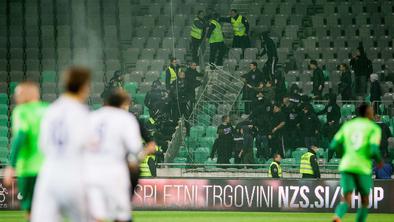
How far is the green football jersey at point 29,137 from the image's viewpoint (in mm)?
11273

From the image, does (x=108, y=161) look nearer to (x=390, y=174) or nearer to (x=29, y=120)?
(x=29, y=120)

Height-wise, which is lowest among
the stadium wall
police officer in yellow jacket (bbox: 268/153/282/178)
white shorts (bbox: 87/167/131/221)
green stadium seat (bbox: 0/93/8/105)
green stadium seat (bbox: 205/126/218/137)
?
the stadium wall

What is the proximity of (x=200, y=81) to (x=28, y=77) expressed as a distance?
5598 millimetres

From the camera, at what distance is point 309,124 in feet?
87.3

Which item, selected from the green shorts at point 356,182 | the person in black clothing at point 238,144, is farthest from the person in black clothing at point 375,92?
the green shorts at point 356,182

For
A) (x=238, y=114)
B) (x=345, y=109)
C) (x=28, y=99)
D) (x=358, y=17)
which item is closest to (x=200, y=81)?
(x=238, y=114)

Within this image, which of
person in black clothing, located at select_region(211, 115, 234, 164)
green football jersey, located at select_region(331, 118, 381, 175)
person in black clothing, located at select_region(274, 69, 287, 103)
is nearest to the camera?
green football jersey, located at select_region(331, 118, 381, 175)

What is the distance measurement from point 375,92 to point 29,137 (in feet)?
57.8

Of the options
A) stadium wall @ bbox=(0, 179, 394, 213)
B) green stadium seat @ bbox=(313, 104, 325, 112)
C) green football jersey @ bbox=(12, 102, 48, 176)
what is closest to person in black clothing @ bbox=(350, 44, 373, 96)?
green stadium seat @ bbox=(313, 104, 325, 112)

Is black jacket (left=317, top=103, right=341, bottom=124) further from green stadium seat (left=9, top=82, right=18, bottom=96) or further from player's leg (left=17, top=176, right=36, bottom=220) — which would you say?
player's leg (left=17, top=176, right=36, bottom=220)

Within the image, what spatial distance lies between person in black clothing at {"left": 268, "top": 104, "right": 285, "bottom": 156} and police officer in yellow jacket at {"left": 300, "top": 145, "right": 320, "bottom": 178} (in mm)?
2113

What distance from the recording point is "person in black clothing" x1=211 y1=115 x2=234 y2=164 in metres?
26.0

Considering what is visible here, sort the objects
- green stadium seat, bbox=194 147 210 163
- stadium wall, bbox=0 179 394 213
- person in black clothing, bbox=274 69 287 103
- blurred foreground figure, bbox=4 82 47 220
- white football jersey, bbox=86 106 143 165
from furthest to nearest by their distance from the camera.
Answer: person in black clothing, bbox=274 69 287 103
green stadium seat, bbox=194 147 210 163
stadium wall, bbox=0 179 394 213
blurred foreground figure, bbox=4 82 47 220
white football jersey, bbox=86 106 143 165

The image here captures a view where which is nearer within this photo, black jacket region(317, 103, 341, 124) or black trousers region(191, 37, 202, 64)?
black jacket region(317, 103, 341, 124)
